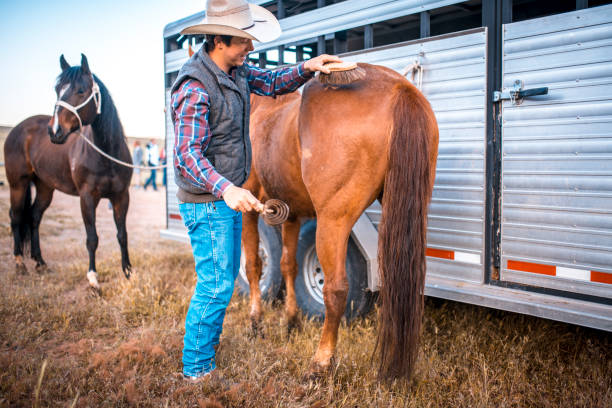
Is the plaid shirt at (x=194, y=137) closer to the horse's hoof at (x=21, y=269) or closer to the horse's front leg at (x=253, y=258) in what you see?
the horse's front leg at (x=253, y=258)

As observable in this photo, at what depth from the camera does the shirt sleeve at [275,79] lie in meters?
2.79

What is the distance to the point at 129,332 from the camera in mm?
3520

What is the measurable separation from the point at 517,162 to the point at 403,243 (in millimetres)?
1089

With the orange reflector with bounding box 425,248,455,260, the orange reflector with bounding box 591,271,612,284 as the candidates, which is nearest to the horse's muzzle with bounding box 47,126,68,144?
the orange reflector with bounding box 425,248,455,260

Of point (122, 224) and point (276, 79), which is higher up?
point (276, 79)

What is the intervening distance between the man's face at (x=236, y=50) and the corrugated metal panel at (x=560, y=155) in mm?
1722

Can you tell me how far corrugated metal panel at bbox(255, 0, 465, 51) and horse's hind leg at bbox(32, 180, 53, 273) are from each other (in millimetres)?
4396

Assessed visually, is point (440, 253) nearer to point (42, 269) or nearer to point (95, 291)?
point (95, 291)

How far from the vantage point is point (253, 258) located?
3852 mm

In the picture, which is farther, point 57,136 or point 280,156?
point 57,136

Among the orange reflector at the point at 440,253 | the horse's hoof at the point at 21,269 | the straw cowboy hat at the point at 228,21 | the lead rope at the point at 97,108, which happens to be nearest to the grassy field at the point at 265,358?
the orange reflector at the point at 440,253

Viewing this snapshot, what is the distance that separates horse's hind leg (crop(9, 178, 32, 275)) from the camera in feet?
19.5

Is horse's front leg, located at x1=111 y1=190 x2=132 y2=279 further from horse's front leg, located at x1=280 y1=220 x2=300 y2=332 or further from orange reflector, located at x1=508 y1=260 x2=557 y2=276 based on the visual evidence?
orange reflector, located at x1=508 y1=260 x2=557 y2=276

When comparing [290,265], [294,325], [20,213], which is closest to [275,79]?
[290,265]
